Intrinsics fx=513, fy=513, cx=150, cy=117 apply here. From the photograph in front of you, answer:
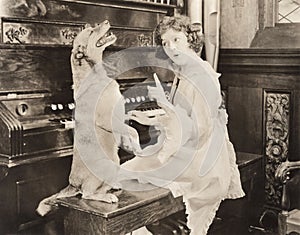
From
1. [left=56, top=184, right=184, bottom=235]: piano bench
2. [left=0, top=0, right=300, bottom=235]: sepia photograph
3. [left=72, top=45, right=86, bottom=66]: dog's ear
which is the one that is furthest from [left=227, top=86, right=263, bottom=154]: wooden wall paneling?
[left=72, top=45, right=86, bottom=66]: dog's ear

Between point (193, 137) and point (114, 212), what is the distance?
723 millimetres

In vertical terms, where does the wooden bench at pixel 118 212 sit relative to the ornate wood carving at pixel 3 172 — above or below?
below

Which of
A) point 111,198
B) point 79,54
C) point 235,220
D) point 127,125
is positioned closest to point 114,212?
point 111,198

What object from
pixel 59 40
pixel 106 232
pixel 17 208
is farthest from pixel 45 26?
pixel 106 232

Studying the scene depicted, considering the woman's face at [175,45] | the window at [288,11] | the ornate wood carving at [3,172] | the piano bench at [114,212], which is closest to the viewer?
the piano bench at [114,212]

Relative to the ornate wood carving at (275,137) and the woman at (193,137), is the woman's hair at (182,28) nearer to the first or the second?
the woman at (193,137)

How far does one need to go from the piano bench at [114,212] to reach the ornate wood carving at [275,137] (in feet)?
5.25

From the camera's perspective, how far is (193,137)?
285 centimetres

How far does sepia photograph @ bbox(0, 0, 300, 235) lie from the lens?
252 cm

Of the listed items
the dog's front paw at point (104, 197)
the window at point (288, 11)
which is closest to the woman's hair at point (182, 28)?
the dog's front paw at point (104, 197)

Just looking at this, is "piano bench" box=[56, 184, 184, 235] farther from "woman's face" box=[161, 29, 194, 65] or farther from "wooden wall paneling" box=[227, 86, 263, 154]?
"wooden wall paneling" box=[227, 86, 263, 154]

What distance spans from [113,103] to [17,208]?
0.84 meters

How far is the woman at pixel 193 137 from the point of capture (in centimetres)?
278

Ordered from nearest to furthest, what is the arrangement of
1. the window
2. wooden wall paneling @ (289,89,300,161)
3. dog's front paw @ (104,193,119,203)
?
dog's front paw @ (104,193,119,203) < wooden wall paneling @ (289,89,300,161) < the window
